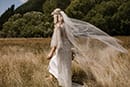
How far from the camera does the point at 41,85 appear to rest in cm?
801

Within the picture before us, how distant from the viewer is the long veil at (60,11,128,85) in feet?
27.8

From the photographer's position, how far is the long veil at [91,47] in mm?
8477

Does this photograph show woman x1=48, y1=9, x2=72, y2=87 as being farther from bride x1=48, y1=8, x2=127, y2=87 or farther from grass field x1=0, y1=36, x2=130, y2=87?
grass field x1=0, y1=36, x2=130, y2=87

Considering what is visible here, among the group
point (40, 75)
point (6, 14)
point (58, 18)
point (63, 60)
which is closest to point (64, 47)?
point (63, 60)

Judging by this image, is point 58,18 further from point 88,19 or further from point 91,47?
point 88,19

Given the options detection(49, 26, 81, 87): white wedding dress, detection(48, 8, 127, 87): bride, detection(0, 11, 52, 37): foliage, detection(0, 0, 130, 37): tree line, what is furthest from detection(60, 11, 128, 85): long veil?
detection(0, 11, 52, 37): foliage

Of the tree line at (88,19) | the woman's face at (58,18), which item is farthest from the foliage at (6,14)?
the woman's face at (58,18)

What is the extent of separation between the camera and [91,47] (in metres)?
9.61

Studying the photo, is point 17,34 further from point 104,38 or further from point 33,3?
point 104,38

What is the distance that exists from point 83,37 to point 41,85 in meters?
1.57

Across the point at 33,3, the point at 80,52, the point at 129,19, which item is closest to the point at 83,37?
the point at 80,52

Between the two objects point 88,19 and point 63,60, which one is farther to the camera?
point 88,19

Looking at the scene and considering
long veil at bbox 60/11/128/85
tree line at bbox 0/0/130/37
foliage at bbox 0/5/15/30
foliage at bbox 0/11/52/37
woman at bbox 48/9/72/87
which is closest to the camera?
woman at bbox 48/9/72/87

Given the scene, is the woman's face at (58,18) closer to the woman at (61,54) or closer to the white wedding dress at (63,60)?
the woman at (61,54)
